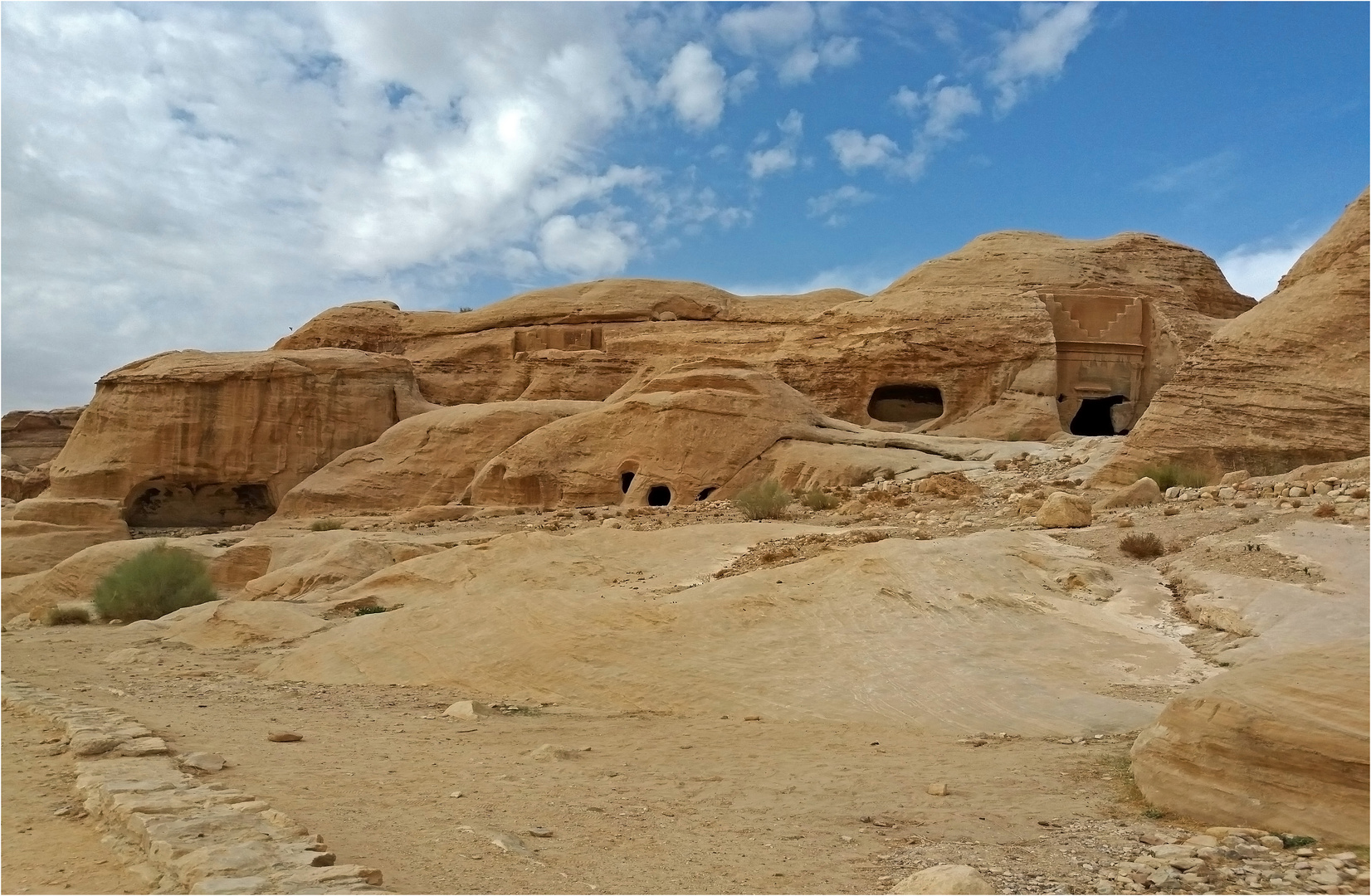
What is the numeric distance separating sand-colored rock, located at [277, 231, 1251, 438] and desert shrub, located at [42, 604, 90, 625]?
799 inches

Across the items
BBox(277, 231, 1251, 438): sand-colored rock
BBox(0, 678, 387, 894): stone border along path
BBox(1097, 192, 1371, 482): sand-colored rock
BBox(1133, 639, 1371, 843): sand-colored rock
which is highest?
BBox(277, 231, 1251, 438): sand-colored rock

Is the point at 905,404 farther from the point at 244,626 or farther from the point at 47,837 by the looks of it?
the point at 47,837

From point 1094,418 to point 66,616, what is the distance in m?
29.6

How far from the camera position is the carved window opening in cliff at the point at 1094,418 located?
33.1m

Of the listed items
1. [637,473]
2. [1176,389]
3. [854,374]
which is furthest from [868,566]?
[854,374]

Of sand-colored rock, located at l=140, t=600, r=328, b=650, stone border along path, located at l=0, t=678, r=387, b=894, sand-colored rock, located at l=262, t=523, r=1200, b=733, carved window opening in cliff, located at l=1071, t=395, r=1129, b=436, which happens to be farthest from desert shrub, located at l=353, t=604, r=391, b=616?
carved window opening in cliff, located at l=1071, t=395, r=1129, b=436

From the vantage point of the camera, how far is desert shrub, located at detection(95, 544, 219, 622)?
1636 centimetres

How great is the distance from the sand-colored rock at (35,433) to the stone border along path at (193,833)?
42.5 metres

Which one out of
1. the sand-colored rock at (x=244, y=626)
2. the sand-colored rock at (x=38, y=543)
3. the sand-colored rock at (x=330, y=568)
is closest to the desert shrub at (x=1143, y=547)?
the sand-colored rock at (x=244, y=626)

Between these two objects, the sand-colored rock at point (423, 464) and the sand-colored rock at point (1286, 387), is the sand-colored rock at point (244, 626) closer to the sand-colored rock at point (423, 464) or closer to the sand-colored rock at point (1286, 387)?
the sand-colored rock at point (1286, 387)

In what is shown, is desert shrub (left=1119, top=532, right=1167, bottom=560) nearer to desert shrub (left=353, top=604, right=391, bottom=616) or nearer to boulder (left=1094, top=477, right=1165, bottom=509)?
boulder (left=1094, top=477, right=1165, bottom=509)

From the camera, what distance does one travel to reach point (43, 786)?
19.0ft

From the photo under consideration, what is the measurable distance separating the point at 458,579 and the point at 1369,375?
14589mm

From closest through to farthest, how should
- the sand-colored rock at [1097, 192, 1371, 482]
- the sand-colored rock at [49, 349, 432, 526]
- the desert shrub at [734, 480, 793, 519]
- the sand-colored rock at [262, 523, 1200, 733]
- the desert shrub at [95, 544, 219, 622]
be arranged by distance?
the sand-colored rock at [262, 523, 1200, 733]
the sand-colored rock at [1097, 192, 1371, 482]
the desert shrub at [95, 544, 219, 622]
the desert shrub at [734, 480, 793, 519]
the sand-colored rock at [49, 349, 432, 526]
